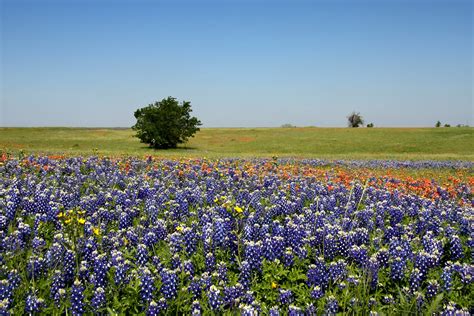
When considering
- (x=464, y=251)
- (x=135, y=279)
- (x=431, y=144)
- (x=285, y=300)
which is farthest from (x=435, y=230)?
(x=431, y=144)

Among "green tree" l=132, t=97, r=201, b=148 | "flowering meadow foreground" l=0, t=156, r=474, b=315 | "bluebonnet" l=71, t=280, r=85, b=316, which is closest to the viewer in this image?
"bluebonnet" l=71, t=280, r=85, b=316

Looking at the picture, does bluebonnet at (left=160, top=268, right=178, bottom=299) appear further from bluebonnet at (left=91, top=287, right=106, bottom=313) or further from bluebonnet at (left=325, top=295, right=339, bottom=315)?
bluebonnet at (left=325, top=295, right=339, bottom=315)

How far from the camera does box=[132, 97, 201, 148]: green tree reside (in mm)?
50312

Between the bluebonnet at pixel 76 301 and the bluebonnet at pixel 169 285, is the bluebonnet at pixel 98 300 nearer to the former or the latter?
the bluebonnet at pixel 76 301

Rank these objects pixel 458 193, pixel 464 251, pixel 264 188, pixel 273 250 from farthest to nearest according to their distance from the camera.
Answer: pixel 458 193 → pixel 264 188 → pixel 464 251 → pixel 273 250

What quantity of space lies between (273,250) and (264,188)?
531 centimetres

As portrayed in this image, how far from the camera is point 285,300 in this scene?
14.7ft

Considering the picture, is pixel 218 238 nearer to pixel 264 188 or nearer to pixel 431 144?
pixel 264 188

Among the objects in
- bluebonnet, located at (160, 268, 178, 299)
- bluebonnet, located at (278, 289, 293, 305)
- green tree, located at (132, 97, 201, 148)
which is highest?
green tree, located at (132, 97, 201, 148)

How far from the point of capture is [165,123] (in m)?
50.4

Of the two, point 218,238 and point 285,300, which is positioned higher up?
point 218,238

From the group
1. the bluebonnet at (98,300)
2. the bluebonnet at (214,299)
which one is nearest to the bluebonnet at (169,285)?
the bluebonnet at (214,299)

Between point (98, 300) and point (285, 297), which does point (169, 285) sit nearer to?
point (98, 300)

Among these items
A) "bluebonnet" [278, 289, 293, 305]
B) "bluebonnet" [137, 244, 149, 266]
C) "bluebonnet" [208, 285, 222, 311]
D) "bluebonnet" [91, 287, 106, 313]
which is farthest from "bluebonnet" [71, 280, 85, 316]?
"bluebonnet" [278, 289, 293, 305]
